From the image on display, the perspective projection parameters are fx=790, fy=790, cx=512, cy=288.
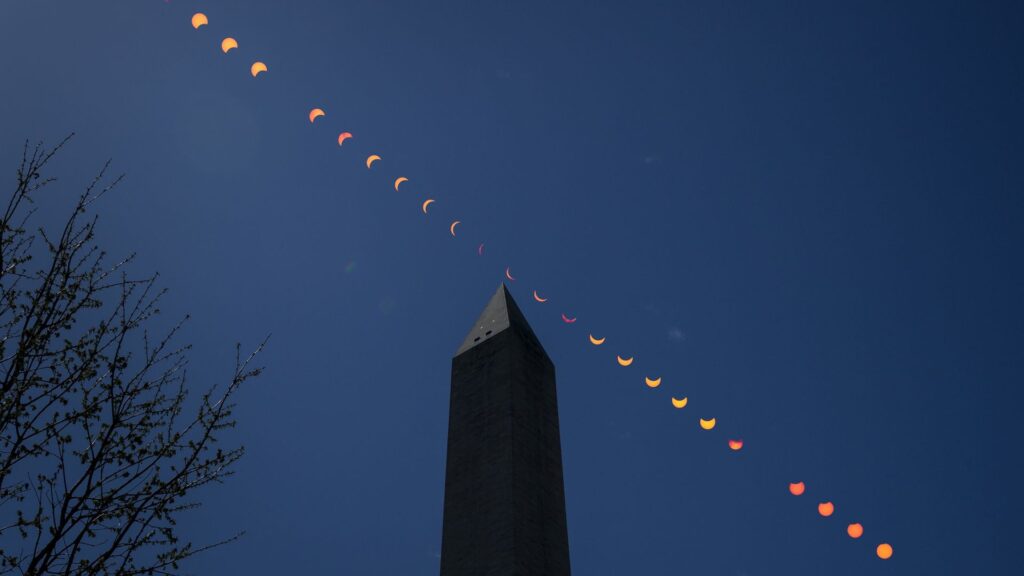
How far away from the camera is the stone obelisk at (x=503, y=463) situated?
1650 cm

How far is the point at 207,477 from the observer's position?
708cm

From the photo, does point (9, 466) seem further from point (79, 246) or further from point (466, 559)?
point (466, 559)

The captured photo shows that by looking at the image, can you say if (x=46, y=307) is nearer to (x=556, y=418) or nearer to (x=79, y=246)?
(x=79, y=246)

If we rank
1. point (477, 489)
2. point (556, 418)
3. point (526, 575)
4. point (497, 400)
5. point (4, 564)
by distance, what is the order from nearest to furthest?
point (4, 564)
point (526, 575)
point (477, 489)
point (497, 400)
point (556, 418)

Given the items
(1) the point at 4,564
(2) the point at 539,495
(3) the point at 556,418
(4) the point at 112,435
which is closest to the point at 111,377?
(4) the point at 112,435

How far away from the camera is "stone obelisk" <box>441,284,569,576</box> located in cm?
1650

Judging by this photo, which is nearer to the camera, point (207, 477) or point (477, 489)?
point (207, 477)

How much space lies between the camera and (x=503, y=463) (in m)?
17.4

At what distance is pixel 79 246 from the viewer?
22.7 ft

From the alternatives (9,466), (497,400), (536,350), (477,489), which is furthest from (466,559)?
(9,466)

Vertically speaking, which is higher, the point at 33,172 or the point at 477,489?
the point at 477,489

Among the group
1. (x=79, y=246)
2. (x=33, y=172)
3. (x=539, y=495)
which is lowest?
(x=79, y=246)

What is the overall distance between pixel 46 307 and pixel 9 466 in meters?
1.32

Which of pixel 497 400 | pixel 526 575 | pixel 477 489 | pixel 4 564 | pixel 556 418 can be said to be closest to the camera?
pixel 4 564
